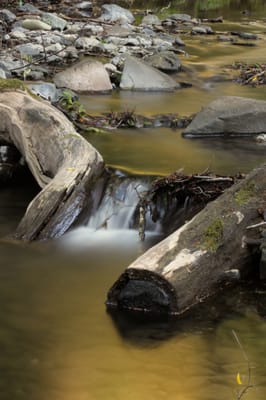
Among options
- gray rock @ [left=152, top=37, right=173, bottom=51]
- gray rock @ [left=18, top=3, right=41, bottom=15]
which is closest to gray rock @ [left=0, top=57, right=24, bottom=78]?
gray rock @ [left=152, top=37, right=173, bottom=51]

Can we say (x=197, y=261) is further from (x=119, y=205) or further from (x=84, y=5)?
(x=84, y=5)


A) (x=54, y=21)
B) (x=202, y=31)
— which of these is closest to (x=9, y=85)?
(x=54, y=21)

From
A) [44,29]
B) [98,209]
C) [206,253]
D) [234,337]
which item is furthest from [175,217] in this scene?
[44,29]

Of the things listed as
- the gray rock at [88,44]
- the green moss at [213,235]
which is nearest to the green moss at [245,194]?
the green moss at [213,235]

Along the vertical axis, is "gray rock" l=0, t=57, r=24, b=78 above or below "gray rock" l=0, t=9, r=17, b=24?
above

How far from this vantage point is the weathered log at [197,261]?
15.7ft

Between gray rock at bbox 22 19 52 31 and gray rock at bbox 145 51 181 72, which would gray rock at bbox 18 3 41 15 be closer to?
gray rock at bbox 22 19 52 31

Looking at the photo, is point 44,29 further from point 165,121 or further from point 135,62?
point 165,121

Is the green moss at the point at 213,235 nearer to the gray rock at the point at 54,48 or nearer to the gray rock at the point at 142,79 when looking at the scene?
the gray rock at the point at 142,79

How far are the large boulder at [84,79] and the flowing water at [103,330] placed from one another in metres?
4.24

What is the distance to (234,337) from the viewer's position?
183 inches

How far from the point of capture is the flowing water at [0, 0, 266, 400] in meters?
4.11

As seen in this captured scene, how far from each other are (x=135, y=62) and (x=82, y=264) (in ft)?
24.4

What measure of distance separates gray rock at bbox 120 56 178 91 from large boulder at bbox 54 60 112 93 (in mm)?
398
